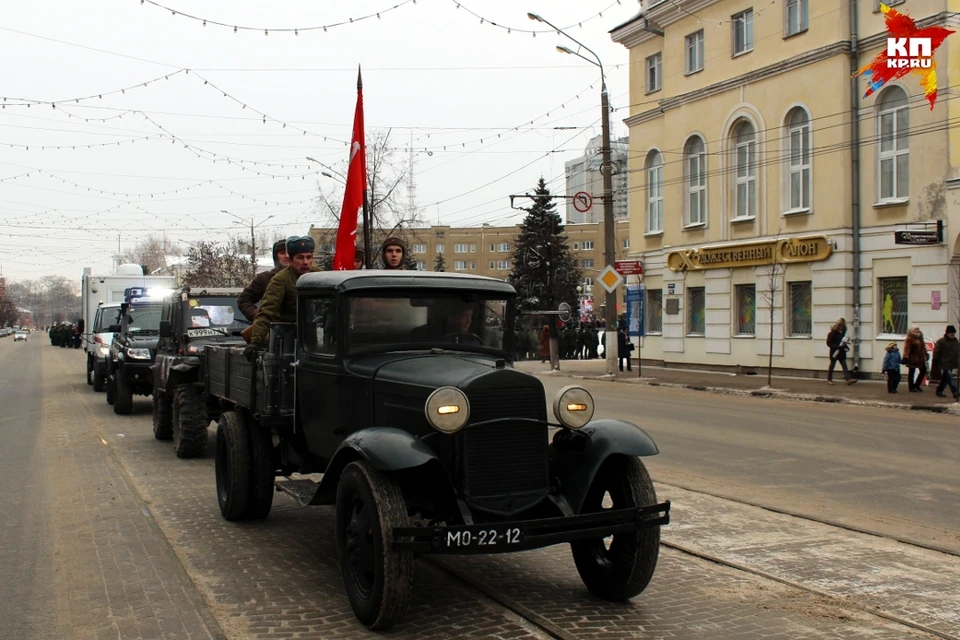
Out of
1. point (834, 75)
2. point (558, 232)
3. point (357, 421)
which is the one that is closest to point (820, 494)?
point (357, 421)

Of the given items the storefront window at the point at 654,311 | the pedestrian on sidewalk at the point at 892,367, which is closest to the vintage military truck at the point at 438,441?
the pedestrian on sidewalk at the point at 892,367

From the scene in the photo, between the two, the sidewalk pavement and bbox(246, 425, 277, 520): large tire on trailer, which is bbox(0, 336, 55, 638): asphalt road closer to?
bbox(246, 425, 277, 520): large tire on trailer

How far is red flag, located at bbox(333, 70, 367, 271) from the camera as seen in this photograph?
11.9 metres

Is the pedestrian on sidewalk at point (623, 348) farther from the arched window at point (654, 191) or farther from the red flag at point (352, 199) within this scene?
the red flag at point (352, 199)

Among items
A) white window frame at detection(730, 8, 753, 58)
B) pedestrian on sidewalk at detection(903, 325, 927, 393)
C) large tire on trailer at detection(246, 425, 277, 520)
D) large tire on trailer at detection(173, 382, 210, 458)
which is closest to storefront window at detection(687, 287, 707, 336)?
white window frame at detection(730, 8, 753, 58)

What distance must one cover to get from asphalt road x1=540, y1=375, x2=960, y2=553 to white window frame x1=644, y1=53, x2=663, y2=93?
16.6m

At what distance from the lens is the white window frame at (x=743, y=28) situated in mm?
27781

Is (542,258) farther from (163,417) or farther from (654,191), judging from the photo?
(163,417)

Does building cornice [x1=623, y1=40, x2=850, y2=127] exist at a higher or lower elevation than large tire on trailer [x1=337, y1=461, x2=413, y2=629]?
higher

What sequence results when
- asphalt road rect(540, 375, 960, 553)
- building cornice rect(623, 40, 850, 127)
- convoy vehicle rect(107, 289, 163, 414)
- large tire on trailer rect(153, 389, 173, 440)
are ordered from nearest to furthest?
1. asphalt road rect(540, 375, 960, 553)
2. large tire on trailer rect(153, 389, 173, 440)
3. convoy vehicle rect(107, 289, 163, 414)
4. building cornice rect(623, 40, 850, 127)

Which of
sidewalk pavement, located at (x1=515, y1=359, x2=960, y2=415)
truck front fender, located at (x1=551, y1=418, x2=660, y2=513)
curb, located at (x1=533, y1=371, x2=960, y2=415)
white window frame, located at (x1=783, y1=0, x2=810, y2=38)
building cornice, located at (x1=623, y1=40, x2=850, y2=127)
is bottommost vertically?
curb, located at (x1=533, y1=371, x2=960, y2=415)

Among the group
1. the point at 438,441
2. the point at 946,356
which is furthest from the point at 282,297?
the point at 946,356

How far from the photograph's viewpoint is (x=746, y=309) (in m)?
28.5

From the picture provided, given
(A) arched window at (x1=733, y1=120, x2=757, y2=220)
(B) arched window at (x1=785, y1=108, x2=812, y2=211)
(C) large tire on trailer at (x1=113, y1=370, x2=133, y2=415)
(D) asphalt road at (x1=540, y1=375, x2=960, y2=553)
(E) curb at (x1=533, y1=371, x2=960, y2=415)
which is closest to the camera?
(D) asphalt road at (x1=540, y1=375, x2=960, y2=553)
